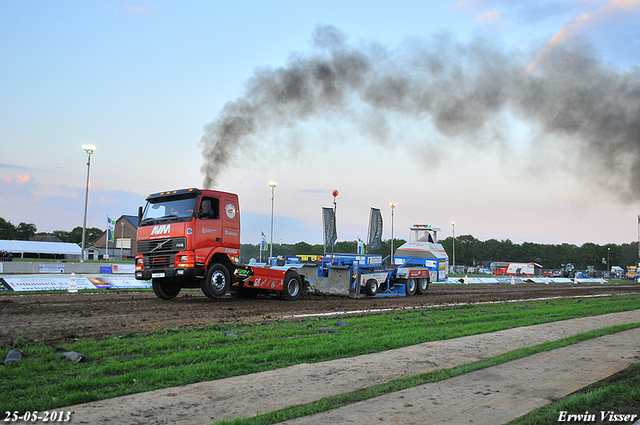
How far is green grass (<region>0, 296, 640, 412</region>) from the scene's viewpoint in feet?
16.0

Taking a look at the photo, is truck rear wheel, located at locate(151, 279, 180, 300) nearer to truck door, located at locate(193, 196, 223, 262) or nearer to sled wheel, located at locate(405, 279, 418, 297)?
truck door, located at locate(193, 196, 223, 262)

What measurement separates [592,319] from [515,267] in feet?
253

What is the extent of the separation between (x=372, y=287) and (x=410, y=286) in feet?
11.4

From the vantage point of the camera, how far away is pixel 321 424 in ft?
13.3

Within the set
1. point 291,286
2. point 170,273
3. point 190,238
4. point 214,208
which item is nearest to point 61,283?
point 170,273

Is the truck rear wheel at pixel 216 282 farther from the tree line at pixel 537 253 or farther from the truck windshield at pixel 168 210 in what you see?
the tree line at pixel 537 253

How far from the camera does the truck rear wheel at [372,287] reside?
1944 centimetres

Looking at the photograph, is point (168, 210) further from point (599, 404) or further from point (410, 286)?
point (410, 286)

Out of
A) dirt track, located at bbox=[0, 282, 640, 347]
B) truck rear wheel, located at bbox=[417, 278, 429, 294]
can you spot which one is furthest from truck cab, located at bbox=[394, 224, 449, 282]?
dirt track, located at bbox=[0, 282, 640, 347]

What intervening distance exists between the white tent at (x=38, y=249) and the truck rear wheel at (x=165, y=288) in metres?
67.9

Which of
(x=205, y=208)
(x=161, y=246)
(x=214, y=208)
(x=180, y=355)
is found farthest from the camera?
(x=214, y=208)

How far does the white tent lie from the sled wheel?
69.0 metres

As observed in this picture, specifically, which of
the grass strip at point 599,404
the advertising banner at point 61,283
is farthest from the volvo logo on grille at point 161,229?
the grass strip at point 599,404

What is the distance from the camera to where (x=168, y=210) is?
1398 cm
